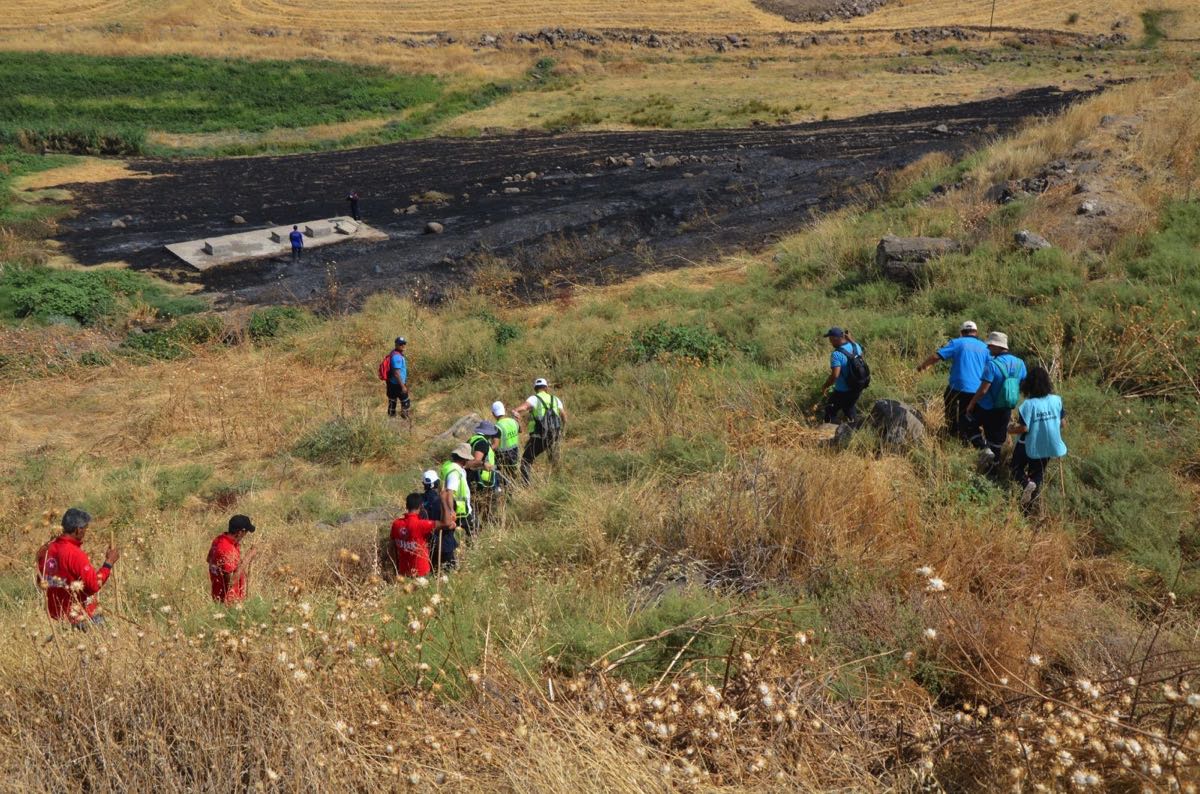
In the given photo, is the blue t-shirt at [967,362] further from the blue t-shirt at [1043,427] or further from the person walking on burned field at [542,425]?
the person walking on burned field at [542,425]

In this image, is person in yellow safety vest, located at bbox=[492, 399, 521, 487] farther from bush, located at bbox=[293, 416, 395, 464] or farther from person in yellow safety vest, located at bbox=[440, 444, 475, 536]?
bush, located at bbox=[293, 416, 395, 464]

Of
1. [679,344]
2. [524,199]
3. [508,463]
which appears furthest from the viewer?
[524,199]

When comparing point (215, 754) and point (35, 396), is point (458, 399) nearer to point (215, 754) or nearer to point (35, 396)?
point (35, 396)

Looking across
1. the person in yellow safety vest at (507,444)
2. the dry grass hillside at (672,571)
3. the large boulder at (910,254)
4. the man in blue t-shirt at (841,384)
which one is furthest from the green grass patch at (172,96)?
the man in blue t-shirt at (841,384)

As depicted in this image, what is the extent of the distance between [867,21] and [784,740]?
67307mm

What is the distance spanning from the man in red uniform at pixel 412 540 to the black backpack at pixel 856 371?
164 inches

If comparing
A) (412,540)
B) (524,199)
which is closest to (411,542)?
(412,540)

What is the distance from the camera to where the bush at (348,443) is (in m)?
10.2

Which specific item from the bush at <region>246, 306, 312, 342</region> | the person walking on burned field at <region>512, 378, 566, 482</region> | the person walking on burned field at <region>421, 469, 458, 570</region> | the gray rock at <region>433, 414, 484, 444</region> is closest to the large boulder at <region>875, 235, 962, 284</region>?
the person walking on burned field at <region>512, 378, 566, 482</region>

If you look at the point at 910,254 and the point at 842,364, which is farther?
the point at 910,254

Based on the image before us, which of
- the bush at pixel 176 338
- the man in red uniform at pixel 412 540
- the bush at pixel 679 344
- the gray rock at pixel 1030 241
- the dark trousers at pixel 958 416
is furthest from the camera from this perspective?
the bush at pixel 176 338

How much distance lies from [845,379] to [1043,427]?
225cm

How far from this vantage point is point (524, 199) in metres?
24.5

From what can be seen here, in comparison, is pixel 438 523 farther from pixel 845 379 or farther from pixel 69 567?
pixel 845 379
